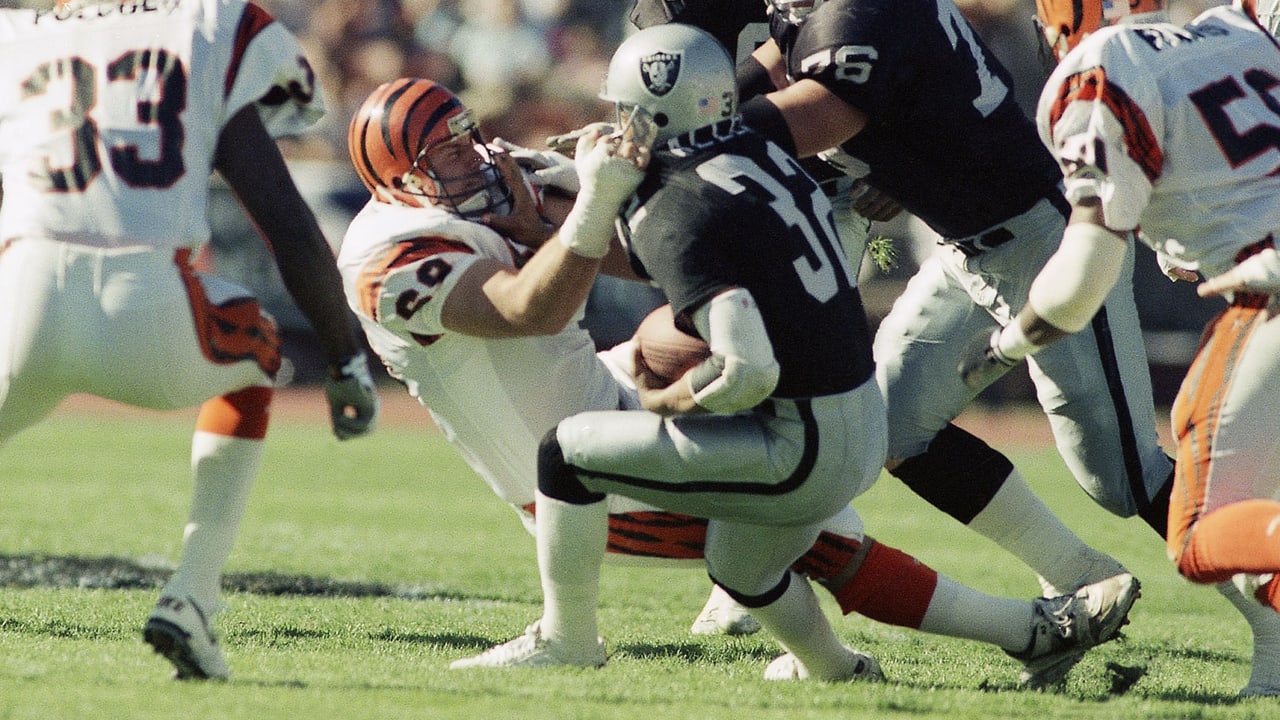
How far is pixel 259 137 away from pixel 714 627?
2251 mm

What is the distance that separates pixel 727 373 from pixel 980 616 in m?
1.08

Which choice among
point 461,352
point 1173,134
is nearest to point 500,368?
point 461,352

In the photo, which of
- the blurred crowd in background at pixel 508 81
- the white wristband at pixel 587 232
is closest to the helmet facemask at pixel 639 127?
the white wristband at pixel 587 232

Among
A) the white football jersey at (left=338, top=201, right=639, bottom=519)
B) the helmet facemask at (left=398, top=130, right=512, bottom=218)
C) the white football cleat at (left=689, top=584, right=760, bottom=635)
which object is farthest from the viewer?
the white football cleat at (left=689, top=584, right=760, bottom=635)

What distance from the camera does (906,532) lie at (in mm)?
7938

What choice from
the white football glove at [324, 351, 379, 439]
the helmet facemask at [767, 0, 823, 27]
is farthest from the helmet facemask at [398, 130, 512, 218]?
the helmet facemask at [767, 0, 823, 27]

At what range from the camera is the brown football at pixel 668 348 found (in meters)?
3.68

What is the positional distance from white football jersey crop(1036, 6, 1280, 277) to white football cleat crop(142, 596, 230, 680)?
2.06 m

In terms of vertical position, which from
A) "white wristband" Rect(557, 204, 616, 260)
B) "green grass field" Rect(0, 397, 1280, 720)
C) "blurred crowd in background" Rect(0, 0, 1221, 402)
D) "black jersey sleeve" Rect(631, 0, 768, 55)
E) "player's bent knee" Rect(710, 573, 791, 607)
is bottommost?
"blurred crowd in background" Rect(0, 0, 1221, 402)

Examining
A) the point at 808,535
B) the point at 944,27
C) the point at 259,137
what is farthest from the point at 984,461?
the point at 259,137

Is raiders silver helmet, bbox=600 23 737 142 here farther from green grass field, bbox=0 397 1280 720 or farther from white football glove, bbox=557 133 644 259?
green grass field, bbox=0 397 1280 720

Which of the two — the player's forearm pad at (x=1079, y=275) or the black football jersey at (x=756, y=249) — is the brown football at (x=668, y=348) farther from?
the player's forearm pad at (x=1079, y=275)

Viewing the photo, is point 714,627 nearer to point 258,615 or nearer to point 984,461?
point 984,461

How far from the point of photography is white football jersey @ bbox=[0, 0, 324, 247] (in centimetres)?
324
